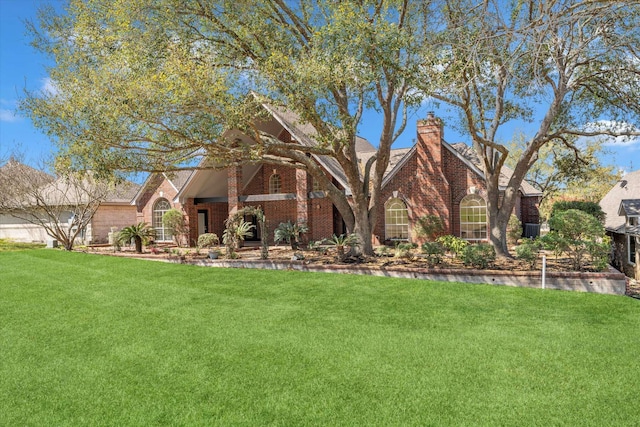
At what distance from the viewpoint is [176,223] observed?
2284 cm

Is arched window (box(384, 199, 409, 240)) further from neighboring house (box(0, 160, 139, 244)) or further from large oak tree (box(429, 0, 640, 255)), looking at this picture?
neighboring house (box(0, 160, 139, 244))

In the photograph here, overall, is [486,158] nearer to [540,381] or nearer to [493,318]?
[493,318]

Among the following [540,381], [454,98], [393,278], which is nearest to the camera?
[540,381]

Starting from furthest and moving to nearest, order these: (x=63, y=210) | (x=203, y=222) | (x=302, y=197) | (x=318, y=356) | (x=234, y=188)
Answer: (x=63, y=210), (x=203, y=222), (x=234, y=188), (x=302, y=197), (x=318, y=356)

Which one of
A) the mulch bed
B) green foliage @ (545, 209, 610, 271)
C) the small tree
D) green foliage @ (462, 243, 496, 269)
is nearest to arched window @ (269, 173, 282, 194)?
the mulch bed

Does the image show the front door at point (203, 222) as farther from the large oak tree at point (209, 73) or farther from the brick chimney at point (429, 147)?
the brick chimney at point (429, 147)

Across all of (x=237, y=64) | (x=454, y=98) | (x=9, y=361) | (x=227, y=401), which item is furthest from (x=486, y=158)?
(x=9, y=361)

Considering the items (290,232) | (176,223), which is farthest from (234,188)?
(290,232)

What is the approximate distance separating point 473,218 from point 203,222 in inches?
577

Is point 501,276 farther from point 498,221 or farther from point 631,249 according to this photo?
point 631,249

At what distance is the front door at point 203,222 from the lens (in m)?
24.9

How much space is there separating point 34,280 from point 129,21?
7.84 m

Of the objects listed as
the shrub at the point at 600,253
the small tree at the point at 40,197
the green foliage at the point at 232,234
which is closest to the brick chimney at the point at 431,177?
the shrub at the point at 600,253

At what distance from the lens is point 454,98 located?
13.8m
